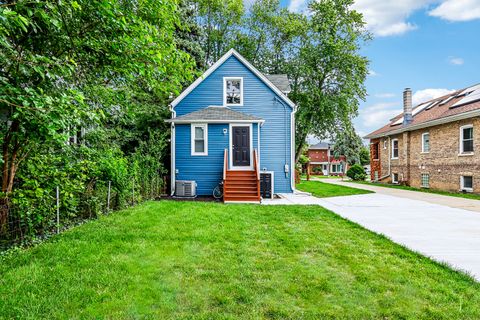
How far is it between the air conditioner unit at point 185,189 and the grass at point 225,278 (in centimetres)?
597

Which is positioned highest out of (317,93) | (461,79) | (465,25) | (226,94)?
(465,25)

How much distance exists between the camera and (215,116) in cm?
1188

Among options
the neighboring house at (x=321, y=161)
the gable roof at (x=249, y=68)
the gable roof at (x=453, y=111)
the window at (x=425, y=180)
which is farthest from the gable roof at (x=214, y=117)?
the neighboring house at (x=321, y=161)

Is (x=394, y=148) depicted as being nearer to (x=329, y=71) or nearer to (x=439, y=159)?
(x=439, y=159)

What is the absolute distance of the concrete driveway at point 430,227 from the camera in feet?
13.8

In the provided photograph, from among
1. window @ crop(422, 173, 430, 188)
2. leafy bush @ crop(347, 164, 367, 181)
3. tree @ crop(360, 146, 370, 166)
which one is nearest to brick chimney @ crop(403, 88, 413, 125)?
window @ crop(422, 173, 430, 188)

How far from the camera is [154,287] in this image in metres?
3.02

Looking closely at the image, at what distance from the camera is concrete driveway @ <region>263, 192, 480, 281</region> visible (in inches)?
166

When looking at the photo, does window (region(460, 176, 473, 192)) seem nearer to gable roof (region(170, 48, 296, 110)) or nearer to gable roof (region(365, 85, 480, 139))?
gable roof (region(365, 85, 480, 139))

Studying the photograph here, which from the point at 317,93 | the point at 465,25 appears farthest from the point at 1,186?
the point at 465,25

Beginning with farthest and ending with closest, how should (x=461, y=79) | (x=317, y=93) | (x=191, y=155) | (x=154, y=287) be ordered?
1. (x=461, y=79)
2. (x=317, y=93)
3. (x=191, y=155)
4. (x=154, y=287)

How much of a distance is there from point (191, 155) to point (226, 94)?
139 inches

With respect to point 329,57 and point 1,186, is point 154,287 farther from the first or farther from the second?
point 329,57

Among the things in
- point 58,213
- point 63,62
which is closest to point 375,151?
point 58,213
